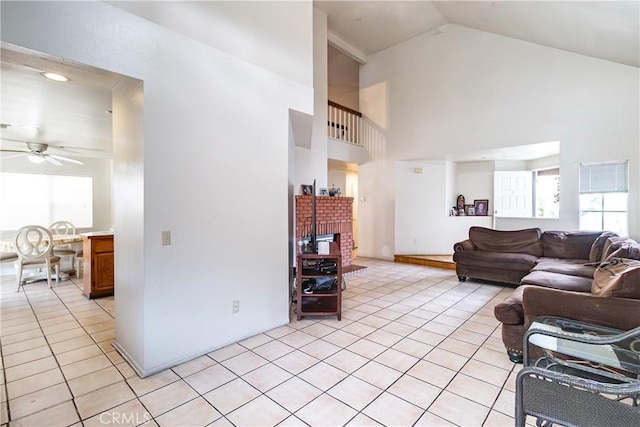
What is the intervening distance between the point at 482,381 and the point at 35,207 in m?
8.04

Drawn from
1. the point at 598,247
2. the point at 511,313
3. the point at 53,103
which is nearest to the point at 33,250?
the point at 53,103

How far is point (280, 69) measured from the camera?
3.22m

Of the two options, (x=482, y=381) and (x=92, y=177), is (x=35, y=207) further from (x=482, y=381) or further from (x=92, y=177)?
(x=482, y=381)

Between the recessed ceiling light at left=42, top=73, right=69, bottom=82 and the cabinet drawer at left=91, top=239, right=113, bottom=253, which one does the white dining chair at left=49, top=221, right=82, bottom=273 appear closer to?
the cabinet drawer at left=91, top=239, right=113, bottom=253

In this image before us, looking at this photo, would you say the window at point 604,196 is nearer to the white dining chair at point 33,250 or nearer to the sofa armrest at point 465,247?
the sofa armrest at point 465,247

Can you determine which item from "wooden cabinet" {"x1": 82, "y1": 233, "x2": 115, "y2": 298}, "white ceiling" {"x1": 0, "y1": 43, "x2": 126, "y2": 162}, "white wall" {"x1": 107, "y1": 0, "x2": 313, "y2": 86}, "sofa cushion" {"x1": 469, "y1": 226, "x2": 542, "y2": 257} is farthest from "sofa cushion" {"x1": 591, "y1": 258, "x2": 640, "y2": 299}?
"wooden cabinet" {"x1": 82, "y1": 233, "x2": 115, "y2": 298}

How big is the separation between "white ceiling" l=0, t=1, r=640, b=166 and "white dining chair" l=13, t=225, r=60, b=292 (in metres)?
1.52

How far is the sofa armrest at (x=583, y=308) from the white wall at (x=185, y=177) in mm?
2347

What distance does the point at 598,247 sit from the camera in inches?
166

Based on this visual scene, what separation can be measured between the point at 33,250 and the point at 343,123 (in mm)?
6427

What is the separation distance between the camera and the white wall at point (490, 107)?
4629 millimetres

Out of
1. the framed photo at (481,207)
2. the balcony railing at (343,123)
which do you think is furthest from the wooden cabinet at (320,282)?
the framed photo at (481,207)

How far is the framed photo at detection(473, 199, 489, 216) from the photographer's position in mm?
7273

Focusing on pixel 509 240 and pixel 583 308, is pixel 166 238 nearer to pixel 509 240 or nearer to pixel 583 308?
pixel 583 308
